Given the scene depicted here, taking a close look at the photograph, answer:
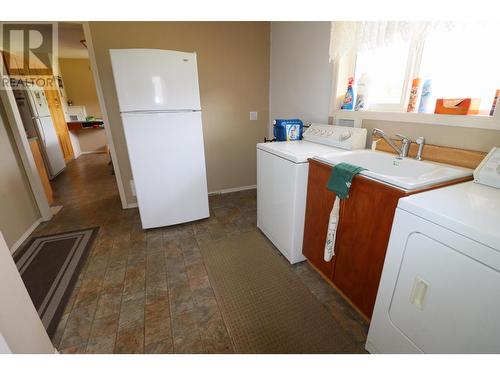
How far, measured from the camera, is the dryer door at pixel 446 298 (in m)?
0.67

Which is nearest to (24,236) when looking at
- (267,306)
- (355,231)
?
(267,306)

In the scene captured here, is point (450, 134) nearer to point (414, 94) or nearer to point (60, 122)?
point (414, 94)

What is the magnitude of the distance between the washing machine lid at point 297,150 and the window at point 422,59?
1.65 feet

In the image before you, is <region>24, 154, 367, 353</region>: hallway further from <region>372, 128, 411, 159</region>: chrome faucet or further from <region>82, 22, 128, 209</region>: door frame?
<region>372, 128, 411, 159</region>: chrome faucet

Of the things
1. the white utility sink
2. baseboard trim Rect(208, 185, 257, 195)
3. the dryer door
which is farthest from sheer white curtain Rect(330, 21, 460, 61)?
baseboard trim Rect(208, 185, 257, 195)

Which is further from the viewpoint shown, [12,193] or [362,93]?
[12,193]

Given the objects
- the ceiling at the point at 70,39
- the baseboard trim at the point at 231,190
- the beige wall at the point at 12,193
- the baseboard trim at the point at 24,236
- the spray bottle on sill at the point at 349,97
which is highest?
the ceiling at the point at 70,39

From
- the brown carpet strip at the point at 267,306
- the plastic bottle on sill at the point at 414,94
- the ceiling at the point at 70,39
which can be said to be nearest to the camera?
the brown carpet strip at the point at 267,306

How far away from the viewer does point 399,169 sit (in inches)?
55.1

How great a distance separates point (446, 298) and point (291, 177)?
1.01 metres

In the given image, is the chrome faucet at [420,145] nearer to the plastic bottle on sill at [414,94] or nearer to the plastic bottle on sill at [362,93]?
the plastic bottle on sill at [414,94]

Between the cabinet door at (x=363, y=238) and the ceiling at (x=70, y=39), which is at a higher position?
the ceiling at (x=70, y=39)

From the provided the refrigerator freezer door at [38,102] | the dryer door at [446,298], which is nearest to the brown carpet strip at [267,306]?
the dryer door at [446,298]
